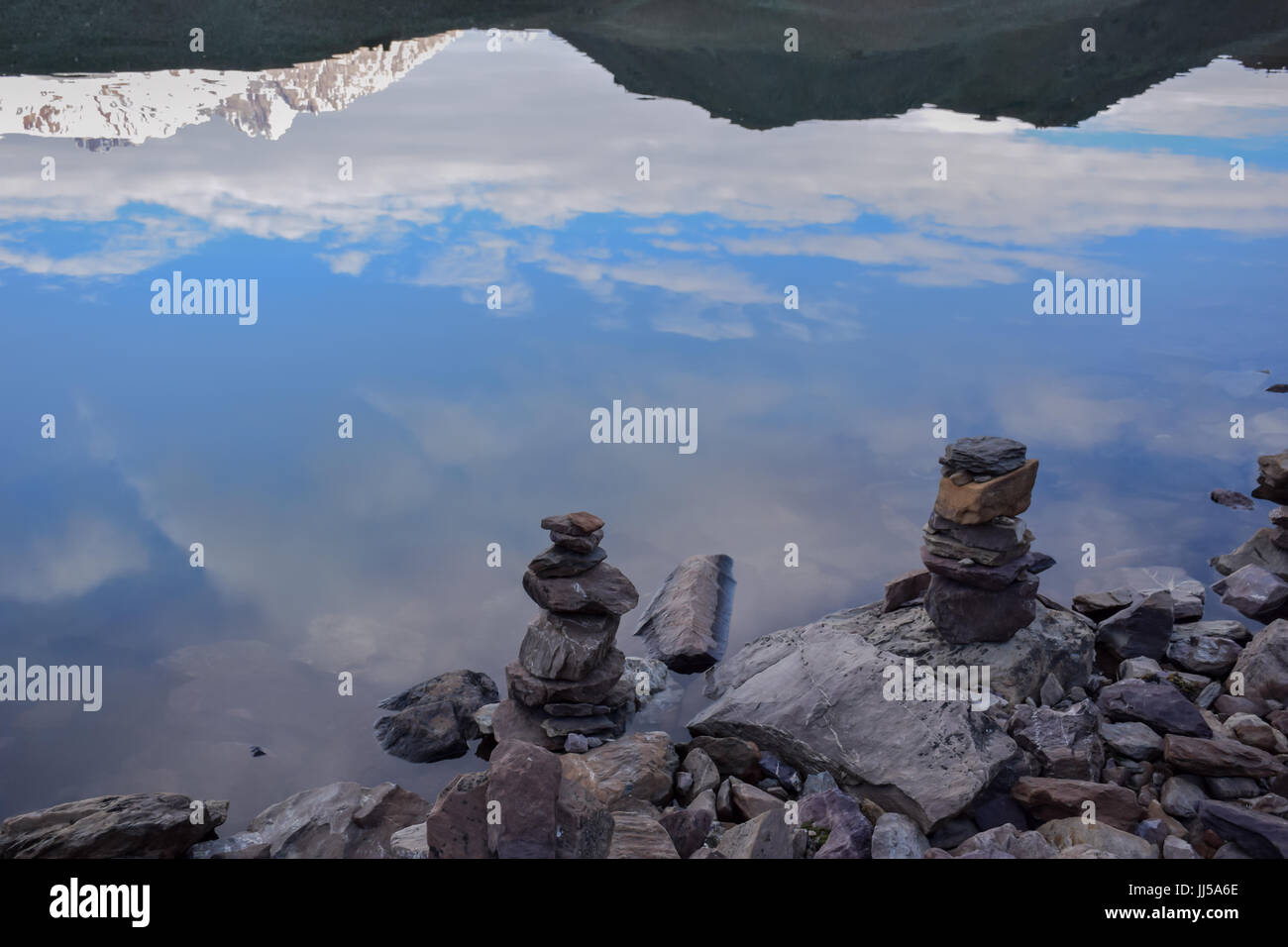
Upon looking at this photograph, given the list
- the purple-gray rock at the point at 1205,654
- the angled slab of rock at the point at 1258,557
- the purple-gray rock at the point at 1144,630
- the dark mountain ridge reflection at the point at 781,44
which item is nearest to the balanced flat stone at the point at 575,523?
the purple-gray rock at the point at 1144,630

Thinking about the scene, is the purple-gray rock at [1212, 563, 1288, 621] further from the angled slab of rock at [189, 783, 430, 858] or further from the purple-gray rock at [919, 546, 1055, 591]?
the angled slab of rock at [189, 783, 430, 858]

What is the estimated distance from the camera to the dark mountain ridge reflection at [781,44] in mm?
57344

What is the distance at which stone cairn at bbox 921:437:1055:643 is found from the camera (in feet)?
41.4

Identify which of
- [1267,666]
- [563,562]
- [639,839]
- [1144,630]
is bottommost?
[639,839]

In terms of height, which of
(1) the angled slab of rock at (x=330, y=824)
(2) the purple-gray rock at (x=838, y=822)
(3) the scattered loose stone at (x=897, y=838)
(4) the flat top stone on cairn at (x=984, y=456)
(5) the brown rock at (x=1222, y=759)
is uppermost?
(4) the flat top stone on cairn at (x=984, y=456)

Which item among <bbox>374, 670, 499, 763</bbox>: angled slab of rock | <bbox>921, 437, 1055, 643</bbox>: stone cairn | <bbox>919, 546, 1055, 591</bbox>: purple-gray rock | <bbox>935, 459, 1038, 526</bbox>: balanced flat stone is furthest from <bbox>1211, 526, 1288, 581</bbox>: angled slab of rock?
<bbox>374, 670, 499, 763</bbox>: angled slab of rock

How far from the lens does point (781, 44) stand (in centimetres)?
7125

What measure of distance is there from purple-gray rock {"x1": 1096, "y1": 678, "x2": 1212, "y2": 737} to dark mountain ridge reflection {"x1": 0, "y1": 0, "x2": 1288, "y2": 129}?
4367cm

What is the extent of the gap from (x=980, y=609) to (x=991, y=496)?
1.59 m

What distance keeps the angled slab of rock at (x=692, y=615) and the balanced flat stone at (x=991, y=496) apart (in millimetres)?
3741

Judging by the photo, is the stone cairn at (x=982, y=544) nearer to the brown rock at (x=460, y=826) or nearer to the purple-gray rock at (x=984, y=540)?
the purple-gray rock at (x=984, y=540)

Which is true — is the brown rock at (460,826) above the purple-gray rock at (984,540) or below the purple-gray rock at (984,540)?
below

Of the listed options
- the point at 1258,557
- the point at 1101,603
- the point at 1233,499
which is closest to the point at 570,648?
the point at 1101,603

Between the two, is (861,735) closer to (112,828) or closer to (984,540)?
(984,540)
